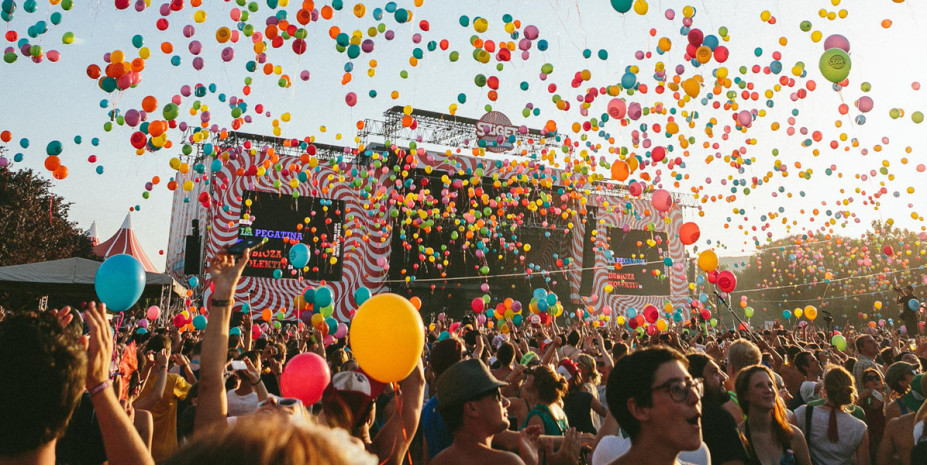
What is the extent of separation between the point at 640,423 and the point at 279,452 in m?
1.64

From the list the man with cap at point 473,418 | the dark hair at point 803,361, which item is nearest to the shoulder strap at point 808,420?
the dark hair at point 803,361

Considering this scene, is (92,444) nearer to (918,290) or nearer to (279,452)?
(279,452)

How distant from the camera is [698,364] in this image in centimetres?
373

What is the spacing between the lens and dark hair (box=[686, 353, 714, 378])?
3.68 m

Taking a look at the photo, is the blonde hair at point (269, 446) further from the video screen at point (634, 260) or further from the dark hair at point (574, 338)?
the video screen at point (634, 260)

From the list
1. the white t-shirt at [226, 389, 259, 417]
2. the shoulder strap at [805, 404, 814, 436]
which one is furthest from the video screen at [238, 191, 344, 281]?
the shoulder strap at [805, 404, 814, 436]

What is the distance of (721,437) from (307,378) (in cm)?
204

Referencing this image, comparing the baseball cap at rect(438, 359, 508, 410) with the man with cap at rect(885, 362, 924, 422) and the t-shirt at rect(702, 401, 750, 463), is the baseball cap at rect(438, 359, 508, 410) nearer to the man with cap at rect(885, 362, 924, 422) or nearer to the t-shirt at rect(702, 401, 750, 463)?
the t-shirt at rect(702, 401, 750, 463)

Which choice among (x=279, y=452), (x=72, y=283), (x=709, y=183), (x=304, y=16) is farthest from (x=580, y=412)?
(x=709, y=183)

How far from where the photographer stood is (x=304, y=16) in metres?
8.62

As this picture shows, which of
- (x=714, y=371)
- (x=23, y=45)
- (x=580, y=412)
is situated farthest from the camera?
(x=23, y=45)

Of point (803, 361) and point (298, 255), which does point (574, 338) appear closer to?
point (803, 361)

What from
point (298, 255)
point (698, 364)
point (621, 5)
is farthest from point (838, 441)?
point (298, 255)

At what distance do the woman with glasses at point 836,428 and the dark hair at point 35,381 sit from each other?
3855 mm
